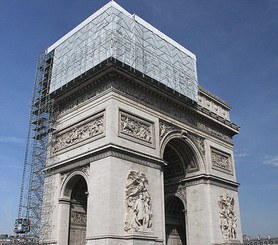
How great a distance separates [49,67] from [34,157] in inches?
233

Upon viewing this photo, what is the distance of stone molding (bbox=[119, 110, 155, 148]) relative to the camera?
18.1m

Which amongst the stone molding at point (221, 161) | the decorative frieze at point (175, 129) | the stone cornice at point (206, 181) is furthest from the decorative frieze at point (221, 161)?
the decorative frieze at point (175, 129)

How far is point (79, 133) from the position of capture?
63.1 ft

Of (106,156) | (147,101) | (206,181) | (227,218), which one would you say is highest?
(147,101)

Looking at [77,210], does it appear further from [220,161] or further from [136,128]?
[220,161]

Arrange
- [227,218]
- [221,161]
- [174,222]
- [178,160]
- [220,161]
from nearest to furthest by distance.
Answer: [227,218] → [178,160] → [220,161] → [221,161] → [174,222]

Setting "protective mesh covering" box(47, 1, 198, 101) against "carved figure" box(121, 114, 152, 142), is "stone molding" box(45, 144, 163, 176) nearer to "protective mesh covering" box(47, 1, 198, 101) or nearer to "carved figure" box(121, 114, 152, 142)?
"carved figure" box(121, 114, 152, 142)

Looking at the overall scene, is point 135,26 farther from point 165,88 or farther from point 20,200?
point 20,200

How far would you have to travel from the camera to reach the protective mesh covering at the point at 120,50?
19328 mm

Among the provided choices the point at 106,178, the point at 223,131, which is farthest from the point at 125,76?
the point at 223,131

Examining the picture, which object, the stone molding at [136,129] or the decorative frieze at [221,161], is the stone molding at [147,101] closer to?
the stone molding at [136,129]

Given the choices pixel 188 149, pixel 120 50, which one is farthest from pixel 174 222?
pixel 120 50

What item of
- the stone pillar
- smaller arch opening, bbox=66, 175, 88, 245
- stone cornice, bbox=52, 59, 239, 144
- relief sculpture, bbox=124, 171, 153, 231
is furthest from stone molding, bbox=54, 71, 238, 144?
the stone pillar

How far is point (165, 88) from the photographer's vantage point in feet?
68.9
